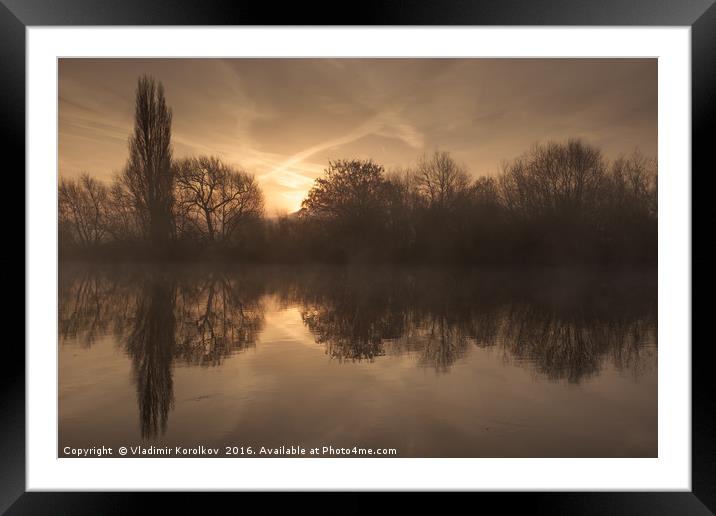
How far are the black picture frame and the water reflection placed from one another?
54.6 inches

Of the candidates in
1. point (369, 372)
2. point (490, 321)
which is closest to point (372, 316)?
point (490, 321)

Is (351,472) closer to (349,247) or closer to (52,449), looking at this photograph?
(52,449)

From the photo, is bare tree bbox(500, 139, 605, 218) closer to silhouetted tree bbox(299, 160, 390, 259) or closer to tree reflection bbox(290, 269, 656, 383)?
tree reflection bbox(290, 269, 656, 383)

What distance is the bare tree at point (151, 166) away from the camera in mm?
11805

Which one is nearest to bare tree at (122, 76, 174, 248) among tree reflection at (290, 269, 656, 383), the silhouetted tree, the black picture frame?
the silhouetted tree

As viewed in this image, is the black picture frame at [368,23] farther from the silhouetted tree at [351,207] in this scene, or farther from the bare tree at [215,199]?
the bare tree at [215,199]

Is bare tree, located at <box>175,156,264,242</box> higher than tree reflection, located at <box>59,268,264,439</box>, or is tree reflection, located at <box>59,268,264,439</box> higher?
bare tree, located at <box>175,156,264,242</box>

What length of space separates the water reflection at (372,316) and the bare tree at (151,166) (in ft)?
4.18

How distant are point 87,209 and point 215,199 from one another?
11.0 ft

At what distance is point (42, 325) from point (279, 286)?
976cm

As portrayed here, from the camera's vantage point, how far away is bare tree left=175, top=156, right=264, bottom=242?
41.0 ft

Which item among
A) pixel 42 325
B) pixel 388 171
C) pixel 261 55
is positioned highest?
pixel 388 171

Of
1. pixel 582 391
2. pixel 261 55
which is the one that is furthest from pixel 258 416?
pixel 582 391

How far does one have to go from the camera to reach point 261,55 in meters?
2.93
